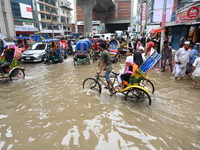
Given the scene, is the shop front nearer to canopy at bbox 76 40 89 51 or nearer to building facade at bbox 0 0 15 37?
canopy at bbox 76 40 89 51

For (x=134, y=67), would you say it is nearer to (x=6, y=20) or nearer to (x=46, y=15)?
(x=6, y=20)

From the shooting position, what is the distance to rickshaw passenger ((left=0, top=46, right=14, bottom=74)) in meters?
→ 6.53

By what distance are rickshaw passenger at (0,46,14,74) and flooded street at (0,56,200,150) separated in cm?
162

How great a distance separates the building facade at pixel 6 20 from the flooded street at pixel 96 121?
13806 millimetres

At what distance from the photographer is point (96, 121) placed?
347 centimetres

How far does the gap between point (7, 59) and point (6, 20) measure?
12492 millimetres

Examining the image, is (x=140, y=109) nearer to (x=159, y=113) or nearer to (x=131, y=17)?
(x=159, y=113)

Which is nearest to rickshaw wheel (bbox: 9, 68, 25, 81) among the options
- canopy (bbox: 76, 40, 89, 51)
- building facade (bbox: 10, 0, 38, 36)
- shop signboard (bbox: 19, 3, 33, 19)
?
canopy (bbox: 76, 40, 89, 51)

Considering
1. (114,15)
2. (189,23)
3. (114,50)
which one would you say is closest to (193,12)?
(189,23)

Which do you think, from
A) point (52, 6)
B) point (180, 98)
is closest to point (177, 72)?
point (180, 98)

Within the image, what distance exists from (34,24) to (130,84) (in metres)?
44.3

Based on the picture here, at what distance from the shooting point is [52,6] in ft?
161

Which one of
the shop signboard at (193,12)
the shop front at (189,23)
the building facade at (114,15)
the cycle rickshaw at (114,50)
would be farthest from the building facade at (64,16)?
the shop signboard at (193,12)

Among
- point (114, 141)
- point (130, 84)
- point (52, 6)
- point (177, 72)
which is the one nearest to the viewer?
point (114, 141)
